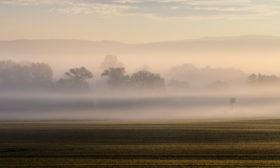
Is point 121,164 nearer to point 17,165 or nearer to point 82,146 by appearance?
point 17,165

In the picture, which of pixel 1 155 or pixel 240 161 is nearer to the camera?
pixel 240 161

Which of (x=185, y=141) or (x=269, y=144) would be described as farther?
(x=185, y=141)

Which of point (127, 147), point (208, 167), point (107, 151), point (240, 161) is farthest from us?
point (127, 147)

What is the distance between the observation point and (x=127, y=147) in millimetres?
64000

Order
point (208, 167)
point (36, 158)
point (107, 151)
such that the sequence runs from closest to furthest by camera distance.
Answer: point (208, 167) → point (36, 158) → point (107, 151)

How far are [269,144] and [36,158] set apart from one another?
81.2ft

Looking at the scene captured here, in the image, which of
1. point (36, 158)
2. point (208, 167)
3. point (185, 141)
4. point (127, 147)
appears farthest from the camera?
point (185, 141)

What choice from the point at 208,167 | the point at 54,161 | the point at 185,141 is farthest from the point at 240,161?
the point at 185,141

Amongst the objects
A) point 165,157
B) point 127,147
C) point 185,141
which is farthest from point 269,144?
point 165,157

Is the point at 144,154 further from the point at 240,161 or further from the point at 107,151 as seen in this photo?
the point at 240,161

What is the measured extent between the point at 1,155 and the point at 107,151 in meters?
9.06

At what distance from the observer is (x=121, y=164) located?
1860 inches

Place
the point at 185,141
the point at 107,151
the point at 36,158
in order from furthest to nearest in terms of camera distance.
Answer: the point at 185,141, the point at 107,151, the point at 36,158

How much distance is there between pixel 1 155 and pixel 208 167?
59.2 feet
